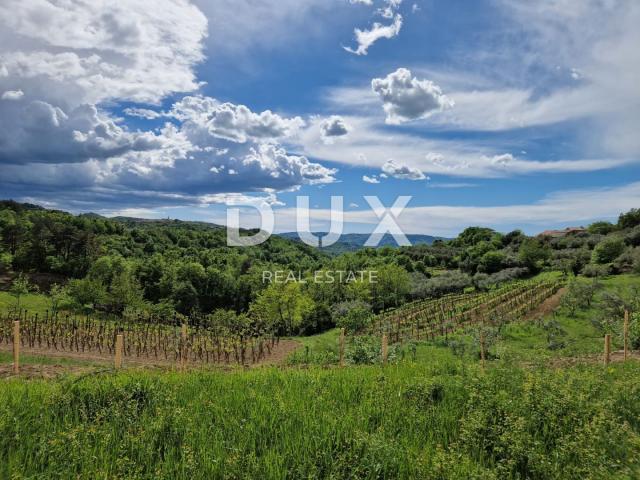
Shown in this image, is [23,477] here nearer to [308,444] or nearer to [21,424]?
[21,424]

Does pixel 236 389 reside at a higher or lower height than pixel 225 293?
higher

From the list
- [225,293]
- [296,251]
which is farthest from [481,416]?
[296,251]

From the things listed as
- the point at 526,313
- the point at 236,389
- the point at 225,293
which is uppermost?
the point at 236,389

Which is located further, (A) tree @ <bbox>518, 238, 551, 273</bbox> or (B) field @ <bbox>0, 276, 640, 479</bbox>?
(A) tree @ <bbox>518, 238, 551, 273</bbox>

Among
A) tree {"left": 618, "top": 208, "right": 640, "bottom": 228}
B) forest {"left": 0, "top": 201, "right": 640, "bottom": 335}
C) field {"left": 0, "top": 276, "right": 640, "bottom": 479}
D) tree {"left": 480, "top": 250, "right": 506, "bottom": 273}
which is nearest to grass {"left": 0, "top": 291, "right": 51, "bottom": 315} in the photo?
forest {"left": 0, "top": 201, "right": 640, "bottom": 335}

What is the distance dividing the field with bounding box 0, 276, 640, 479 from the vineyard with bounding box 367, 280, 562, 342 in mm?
20867

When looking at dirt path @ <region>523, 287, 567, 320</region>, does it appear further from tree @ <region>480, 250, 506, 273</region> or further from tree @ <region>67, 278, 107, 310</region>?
tree @ <region>67, 278, 107, 310</region>

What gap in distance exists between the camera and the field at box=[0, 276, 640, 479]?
12.6ft

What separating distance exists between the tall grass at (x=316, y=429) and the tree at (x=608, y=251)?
2055 inches

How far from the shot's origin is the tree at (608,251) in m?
49.0

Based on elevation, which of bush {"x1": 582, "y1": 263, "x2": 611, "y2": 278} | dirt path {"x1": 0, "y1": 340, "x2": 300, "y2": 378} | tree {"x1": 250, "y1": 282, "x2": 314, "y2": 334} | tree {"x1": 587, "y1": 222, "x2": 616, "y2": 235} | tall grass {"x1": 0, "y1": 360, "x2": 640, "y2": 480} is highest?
tree {"x1": 587, "y1": 222, "x2": 616, "y2": 235}

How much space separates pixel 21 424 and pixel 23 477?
1379 millimetres

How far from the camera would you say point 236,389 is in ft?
21.0

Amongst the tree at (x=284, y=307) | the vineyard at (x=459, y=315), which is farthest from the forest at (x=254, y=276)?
the vineyard at (x=459, y=315)
